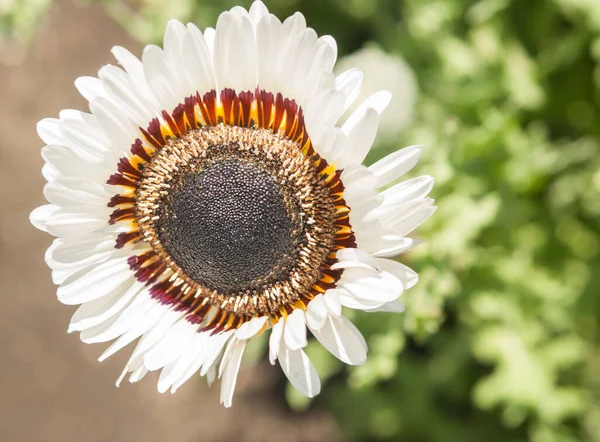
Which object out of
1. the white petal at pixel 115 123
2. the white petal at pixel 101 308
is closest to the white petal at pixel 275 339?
the white petal at pixel 101 308

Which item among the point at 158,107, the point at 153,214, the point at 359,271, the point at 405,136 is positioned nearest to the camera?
the point at 359,271

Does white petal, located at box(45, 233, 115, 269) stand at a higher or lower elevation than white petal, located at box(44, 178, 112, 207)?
lower

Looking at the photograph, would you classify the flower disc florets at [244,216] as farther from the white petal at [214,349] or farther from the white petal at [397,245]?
Result: the white petal at [397,245]

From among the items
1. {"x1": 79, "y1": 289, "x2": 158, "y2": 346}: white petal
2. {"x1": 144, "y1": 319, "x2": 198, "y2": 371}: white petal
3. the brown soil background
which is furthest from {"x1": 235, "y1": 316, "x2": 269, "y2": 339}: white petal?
the brown soil background

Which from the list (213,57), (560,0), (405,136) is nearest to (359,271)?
(213,57)

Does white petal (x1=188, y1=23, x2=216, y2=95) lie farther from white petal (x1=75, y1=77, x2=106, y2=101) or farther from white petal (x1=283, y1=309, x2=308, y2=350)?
white petal (x1=283, y1=309, x2=308, y2=350)

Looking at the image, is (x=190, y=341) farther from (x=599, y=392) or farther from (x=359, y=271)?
(x=599, y=392)


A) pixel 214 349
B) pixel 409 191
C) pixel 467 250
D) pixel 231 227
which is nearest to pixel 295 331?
pixel 214 349
